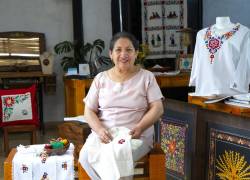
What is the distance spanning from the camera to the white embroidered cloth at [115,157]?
241cm

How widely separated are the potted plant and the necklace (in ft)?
8.13

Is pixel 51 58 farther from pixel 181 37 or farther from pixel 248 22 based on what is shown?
pixel 248 22

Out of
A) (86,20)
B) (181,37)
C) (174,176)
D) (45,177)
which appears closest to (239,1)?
(181,37)

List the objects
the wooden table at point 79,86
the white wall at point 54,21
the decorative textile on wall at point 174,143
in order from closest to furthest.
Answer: the decorative textile on wall at point 174,143 → the wooden table at point 79,86 → the white wall at point 54,21

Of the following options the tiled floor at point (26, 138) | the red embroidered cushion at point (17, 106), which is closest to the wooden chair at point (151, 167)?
the red embroidered cushion at point (17, 106)

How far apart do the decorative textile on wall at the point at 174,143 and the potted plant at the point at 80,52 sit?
257 cm

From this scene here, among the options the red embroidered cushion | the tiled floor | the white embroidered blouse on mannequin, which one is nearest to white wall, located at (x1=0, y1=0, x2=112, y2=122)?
the tiled floor

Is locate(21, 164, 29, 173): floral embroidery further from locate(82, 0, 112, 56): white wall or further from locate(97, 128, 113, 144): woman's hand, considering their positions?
locate(82, 0, 112, 56): white wall

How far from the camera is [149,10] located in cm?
644

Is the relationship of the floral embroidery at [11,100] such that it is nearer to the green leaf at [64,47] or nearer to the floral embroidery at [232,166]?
the green leaf at [64,47]

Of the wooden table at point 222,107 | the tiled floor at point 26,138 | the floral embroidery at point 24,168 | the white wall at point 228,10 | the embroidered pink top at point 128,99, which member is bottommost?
the tiled floor at point 26,138

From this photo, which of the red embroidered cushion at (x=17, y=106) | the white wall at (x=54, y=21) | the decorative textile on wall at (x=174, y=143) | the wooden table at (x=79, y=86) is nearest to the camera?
the decorative textile on wall at (x=174, y=143)

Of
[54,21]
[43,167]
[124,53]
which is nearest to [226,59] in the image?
[124,53]

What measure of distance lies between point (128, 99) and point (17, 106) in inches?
89.9
